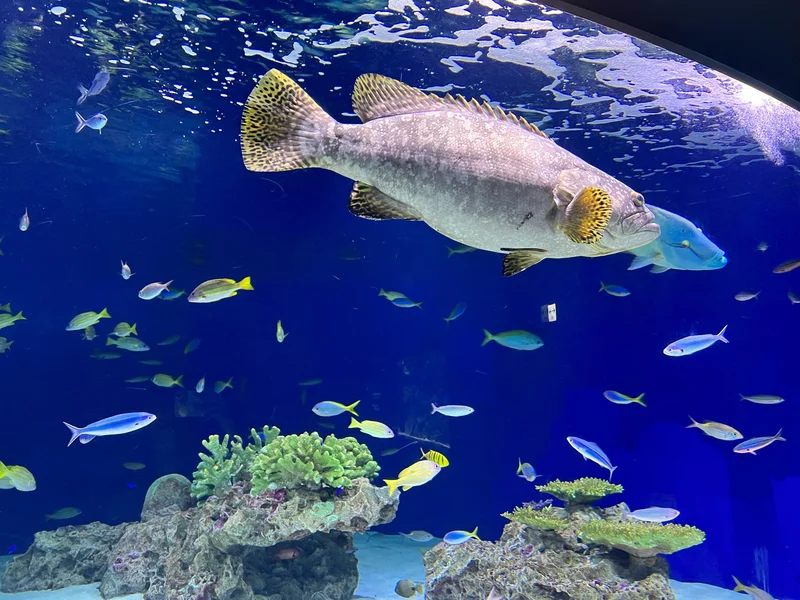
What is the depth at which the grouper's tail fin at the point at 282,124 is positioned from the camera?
215cm

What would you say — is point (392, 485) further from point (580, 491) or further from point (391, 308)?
point (391, 308)

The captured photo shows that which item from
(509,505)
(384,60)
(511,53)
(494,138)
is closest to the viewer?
(494,138)

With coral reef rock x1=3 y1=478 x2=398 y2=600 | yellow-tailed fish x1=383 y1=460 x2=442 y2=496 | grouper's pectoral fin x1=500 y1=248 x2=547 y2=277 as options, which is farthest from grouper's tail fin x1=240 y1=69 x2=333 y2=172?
yellow-tailed fish x1=383 y1=460 x2=442 y2=496

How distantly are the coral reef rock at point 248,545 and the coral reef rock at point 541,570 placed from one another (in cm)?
104

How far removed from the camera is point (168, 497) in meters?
8.70

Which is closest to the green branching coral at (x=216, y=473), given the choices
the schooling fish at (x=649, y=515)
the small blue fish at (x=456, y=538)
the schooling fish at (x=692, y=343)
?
the small blue fish at (x=456, y=538)

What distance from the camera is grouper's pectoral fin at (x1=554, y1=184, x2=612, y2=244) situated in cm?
180

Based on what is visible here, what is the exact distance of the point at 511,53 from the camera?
9711mm

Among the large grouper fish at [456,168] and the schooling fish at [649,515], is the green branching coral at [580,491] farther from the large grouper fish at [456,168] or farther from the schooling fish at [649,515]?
the large grouper fish at [456,168]

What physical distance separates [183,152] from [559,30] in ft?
38.6

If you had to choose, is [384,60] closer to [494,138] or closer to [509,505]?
[494,138]

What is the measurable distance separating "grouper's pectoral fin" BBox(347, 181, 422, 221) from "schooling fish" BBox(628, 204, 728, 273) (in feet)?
14.0

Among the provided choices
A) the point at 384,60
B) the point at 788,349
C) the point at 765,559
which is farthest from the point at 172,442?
the point at 788,349

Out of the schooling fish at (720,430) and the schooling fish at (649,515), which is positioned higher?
the schooling fish at (720,430)
